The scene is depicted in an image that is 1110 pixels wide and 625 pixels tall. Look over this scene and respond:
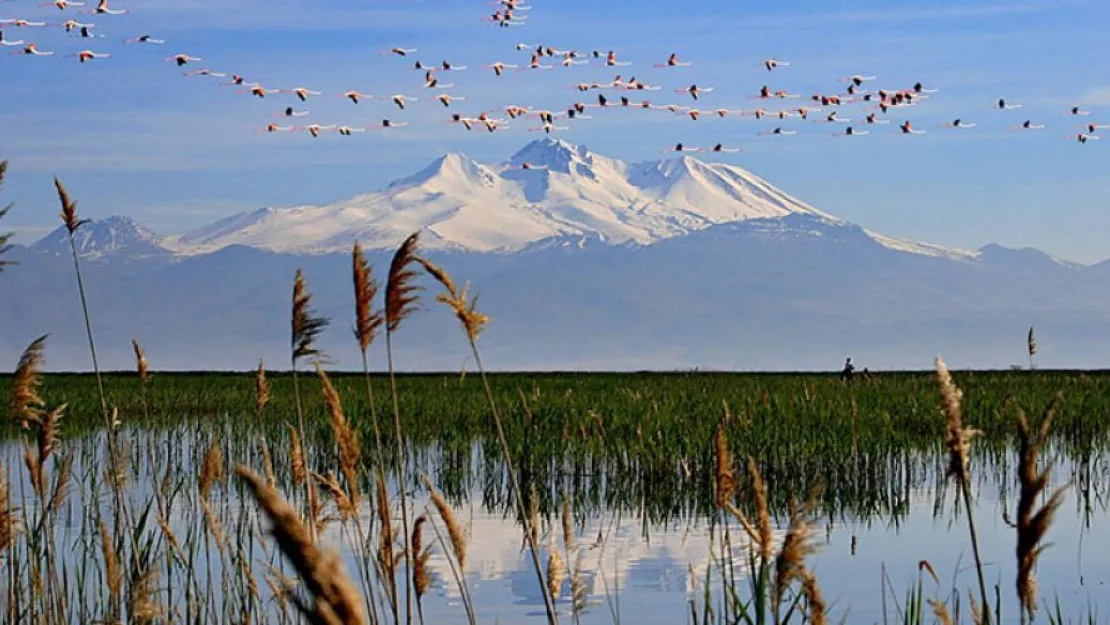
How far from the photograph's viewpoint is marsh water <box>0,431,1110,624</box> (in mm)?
9945

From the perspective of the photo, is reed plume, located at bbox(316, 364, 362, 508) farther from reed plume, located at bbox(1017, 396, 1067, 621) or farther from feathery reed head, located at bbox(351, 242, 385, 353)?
reed plume, located at bbox(1017, 396, 1067, 621)

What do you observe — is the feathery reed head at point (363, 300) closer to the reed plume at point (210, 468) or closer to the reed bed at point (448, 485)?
the reed bed at point (448, 485)

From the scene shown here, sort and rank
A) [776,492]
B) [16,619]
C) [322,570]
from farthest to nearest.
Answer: [776,492], [16,619], [322,570]

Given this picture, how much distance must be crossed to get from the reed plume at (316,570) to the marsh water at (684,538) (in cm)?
608

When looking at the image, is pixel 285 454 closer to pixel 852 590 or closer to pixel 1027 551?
pixel 852 590

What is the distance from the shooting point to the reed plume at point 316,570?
1.47 meters

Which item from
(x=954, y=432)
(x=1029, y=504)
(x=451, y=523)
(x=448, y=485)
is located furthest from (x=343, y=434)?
(x=448, y=485)

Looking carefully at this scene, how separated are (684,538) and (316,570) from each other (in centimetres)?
1116

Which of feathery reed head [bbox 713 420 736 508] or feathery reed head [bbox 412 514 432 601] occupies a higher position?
feathery reed head [bbox 713 420 736 508]

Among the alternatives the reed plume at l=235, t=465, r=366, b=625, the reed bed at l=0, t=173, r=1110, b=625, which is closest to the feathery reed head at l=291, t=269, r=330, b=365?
the reed bed at l=0, t=173, r=1110, b=625

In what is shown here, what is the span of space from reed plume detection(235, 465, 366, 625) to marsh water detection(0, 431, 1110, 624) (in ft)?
20.0

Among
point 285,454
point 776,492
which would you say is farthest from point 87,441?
point 776,492

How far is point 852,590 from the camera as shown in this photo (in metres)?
10.5

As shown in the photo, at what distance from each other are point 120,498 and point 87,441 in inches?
619
